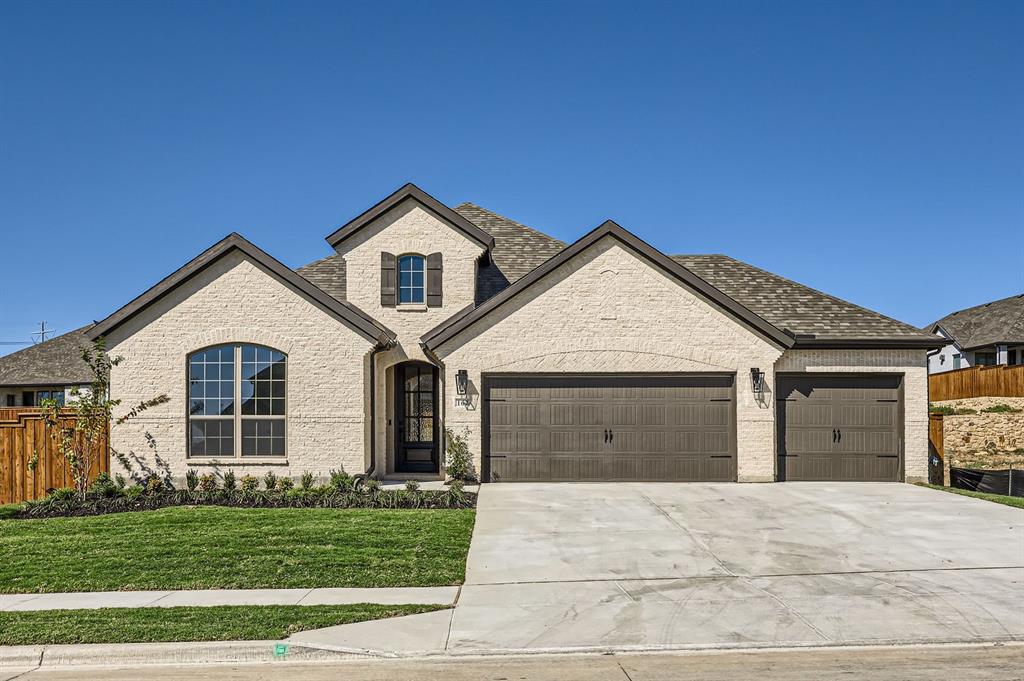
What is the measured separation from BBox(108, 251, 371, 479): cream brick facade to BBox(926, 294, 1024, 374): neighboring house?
34536mm

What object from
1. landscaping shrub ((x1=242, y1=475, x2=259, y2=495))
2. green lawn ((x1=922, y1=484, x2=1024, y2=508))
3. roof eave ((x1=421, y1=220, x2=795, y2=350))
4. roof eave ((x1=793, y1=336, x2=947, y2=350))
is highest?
roof eave ((x1=421, y1=220, x2=795, y2=350))

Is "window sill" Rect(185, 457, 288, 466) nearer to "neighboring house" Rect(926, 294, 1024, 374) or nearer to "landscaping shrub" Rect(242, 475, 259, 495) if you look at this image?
"landscaping shrub" Rect(242, 475, 259, 495)

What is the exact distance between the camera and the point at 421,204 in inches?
695

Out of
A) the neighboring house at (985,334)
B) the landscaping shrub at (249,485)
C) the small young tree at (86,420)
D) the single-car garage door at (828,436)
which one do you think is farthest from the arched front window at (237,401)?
the neighboring house at (985,334)

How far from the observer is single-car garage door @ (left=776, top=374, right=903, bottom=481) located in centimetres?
1619

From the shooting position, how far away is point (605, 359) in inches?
627

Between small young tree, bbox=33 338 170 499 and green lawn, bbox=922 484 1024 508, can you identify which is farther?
small young tree, bbox=33 338 170 499

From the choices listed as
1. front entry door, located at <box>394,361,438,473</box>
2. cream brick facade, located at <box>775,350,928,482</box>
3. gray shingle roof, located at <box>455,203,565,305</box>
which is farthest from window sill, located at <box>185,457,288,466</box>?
cream brick facade, located at <box>775,350,928,482</box>

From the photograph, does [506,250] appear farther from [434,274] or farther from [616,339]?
[616,339]

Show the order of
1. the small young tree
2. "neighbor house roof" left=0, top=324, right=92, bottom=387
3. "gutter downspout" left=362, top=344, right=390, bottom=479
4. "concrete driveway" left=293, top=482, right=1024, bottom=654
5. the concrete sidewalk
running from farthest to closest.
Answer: "neighbor house roof" left=0, top=324, right=92, bottom=387, "gutter downspout" left=362, top=344, right=390, bottom=479, the small young tree, the concrete sidewalk, "concrete driveway" left=293, top=482, right=1024, bottom=654

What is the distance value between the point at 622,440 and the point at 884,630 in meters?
9.26

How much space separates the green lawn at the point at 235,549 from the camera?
8.59 meters

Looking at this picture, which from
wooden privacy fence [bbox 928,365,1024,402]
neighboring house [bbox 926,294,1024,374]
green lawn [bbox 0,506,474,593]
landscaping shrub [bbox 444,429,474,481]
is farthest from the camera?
neighboring house [bbox 926,294,1024,374]

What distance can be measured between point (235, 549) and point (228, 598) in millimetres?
2076
